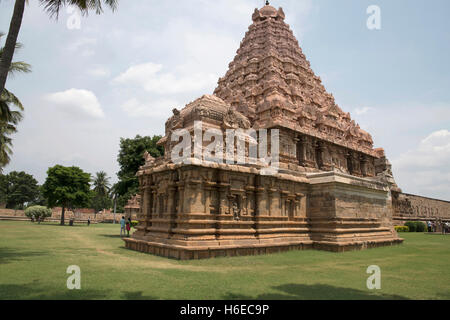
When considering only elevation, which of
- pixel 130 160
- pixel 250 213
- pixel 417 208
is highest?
pixel 130 160

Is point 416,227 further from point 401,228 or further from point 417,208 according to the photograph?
point 417,208

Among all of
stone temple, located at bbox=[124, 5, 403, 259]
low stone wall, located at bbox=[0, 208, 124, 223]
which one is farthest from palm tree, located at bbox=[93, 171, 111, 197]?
stone temple, located at bbox=[124, 5, 403, 259]

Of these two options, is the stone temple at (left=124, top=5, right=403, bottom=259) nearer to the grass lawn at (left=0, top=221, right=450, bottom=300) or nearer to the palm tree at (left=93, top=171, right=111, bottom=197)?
the grass lawn at (left=0, top=221, right=450, bottom=300)

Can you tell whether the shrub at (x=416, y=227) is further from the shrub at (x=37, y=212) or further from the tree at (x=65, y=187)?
the shrub at (x=37, y=212)

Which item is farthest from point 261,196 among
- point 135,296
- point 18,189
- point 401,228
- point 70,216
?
point 18,189

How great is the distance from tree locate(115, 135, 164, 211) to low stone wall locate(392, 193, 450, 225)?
3188cm

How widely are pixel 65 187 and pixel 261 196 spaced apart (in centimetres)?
3035

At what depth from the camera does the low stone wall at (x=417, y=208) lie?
123ft

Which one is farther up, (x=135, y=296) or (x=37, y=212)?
(x=135, y=296)

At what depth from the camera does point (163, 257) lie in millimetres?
10523

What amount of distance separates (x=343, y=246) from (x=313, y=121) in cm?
1353

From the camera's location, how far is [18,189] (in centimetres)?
6581

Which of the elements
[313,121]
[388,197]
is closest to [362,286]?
[388,197]

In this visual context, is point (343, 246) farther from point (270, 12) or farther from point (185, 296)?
point (270, 12)
